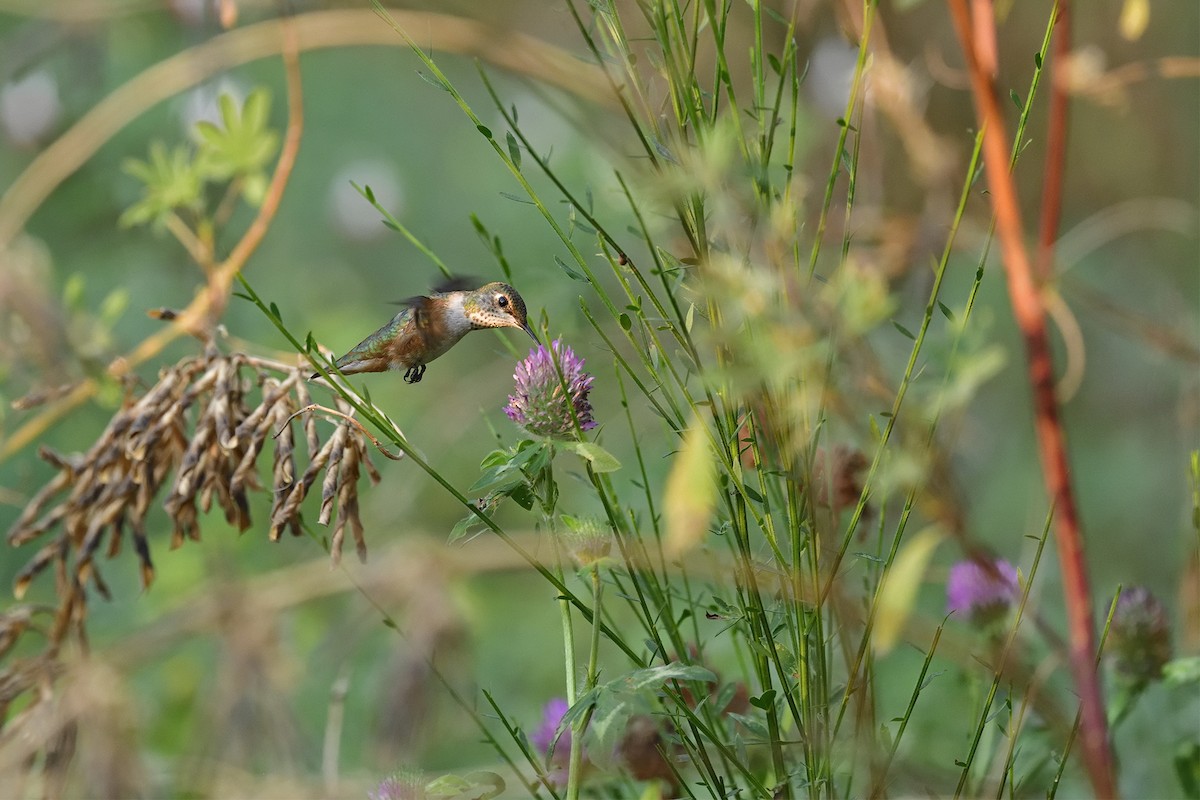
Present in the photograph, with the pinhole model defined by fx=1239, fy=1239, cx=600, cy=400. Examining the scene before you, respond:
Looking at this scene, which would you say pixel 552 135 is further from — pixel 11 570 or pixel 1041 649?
pixel 1041 649

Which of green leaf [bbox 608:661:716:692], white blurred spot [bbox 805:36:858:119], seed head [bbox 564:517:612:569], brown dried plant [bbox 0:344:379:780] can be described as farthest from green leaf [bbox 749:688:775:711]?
white blurred spot [bbox 805:36:858:119]

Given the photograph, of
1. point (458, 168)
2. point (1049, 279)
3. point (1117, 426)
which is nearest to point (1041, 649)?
point (1049, 279)

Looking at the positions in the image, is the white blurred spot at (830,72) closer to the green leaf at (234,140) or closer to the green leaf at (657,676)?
the green leaf at (234,140)

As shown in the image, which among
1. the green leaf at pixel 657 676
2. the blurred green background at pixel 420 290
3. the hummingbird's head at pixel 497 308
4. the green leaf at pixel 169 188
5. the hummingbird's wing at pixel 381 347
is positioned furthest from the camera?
the blurred green background at pixel 420 290

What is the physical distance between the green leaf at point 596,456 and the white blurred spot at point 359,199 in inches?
120

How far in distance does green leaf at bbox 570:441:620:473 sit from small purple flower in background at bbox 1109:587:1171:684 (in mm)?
612

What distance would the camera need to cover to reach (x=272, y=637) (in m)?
1.40

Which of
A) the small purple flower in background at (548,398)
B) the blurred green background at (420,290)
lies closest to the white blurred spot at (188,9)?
the blurred green background at (420,290)

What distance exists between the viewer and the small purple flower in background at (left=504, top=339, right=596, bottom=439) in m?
0.76

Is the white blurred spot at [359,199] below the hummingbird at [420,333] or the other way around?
the other way around

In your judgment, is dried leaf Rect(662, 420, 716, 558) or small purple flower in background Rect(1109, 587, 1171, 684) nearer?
dried leaf Rect(662, 420, 716, 558)

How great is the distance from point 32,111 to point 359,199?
911 millimetres

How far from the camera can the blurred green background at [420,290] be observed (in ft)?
4.63

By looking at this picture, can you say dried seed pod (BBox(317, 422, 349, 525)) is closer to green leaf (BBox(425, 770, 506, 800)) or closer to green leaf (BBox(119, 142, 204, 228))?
green leaf (BBox(425, 770, 506, 800))
